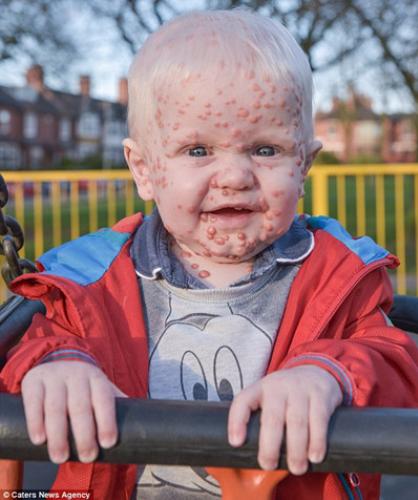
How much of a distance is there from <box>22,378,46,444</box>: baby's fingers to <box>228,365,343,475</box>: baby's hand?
0.70 ft

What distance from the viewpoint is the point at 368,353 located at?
43.8 inches

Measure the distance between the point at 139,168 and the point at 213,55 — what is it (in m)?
0.28

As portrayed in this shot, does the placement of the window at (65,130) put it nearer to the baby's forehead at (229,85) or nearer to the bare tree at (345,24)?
the bare tree at (345,24)

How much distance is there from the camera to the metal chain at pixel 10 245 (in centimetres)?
150

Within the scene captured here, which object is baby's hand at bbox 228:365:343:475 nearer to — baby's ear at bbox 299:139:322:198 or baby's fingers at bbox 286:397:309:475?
baby's fingers at bbox 286:397:309:475

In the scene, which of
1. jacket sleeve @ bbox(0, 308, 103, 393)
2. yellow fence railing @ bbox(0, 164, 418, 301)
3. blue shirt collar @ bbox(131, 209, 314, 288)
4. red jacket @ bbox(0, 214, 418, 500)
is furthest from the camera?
yellow fence railing @ bbox(0, 164, 418, 301)

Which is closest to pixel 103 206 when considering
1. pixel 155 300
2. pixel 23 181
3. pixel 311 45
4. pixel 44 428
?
pixel 23 181

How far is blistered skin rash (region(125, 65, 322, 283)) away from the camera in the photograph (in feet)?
4.03

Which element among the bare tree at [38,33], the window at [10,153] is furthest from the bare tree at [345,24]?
the window at [10,153]

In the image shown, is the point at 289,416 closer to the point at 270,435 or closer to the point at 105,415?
the point at 270,435

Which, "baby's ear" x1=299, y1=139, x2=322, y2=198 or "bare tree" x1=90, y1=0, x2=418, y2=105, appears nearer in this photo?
"baby's ear" x1=299, y1=139, x2=322, y2=198

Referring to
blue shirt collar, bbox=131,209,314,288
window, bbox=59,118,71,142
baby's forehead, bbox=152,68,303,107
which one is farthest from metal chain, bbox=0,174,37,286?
window, bbox=59,118,71,142

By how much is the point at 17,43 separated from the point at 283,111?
35.4 feet

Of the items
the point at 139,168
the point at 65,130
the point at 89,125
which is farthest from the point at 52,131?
the point at 139,168
